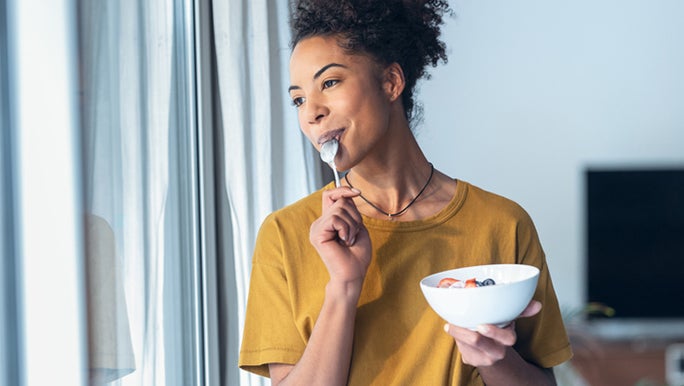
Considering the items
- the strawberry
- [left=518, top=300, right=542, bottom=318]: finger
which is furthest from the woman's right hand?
[left=518, top=300, right=542, bottom=318]: finger

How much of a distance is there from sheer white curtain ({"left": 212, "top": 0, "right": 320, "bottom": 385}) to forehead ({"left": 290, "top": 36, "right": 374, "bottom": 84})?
77 centimetres

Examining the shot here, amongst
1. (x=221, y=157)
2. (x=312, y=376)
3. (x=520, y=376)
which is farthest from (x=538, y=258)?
(x=221, y=157)

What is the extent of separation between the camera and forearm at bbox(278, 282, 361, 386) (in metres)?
0.97

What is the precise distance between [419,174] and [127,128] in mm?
533

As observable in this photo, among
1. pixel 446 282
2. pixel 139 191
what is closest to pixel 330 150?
pixel 446 282

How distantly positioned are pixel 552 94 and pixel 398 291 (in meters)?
2.59

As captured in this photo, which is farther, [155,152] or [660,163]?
[660,163]

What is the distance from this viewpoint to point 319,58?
3.36 ft

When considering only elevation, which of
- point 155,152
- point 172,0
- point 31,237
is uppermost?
point 172,0

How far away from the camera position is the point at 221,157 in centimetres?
181

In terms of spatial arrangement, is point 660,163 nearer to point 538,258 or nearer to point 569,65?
point 569,65

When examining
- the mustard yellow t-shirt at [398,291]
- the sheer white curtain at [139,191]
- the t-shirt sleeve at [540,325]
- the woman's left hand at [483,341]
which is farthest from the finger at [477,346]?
the sheer white curtain at [139,191]

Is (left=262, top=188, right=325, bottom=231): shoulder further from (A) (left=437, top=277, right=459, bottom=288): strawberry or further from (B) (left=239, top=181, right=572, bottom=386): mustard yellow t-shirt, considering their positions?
(A) (left=437, top=277, right=459, bottom=288): strawberry

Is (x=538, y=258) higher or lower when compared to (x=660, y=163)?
lower
